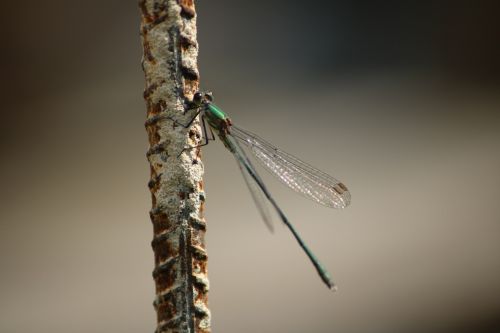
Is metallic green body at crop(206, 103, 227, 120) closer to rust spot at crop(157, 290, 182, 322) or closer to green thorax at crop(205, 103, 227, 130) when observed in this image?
green thorax at crop(205, 103, 227, 130)

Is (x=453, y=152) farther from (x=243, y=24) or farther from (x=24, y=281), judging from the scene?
(x=24, y=281)

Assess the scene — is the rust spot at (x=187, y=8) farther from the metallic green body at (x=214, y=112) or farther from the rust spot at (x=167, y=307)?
the metallic green body at (x=214, y=112)

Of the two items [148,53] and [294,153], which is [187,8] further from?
[294,153]

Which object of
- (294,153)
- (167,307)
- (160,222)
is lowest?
(167,307)

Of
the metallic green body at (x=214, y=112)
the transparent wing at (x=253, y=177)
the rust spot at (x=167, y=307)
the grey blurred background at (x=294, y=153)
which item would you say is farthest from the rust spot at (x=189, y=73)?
the grey blurred background at (x=294, y=153)

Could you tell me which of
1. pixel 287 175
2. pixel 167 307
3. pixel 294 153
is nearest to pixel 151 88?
pixel 167 307

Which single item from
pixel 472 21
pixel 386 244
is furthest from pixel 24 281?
pixel 472 21
